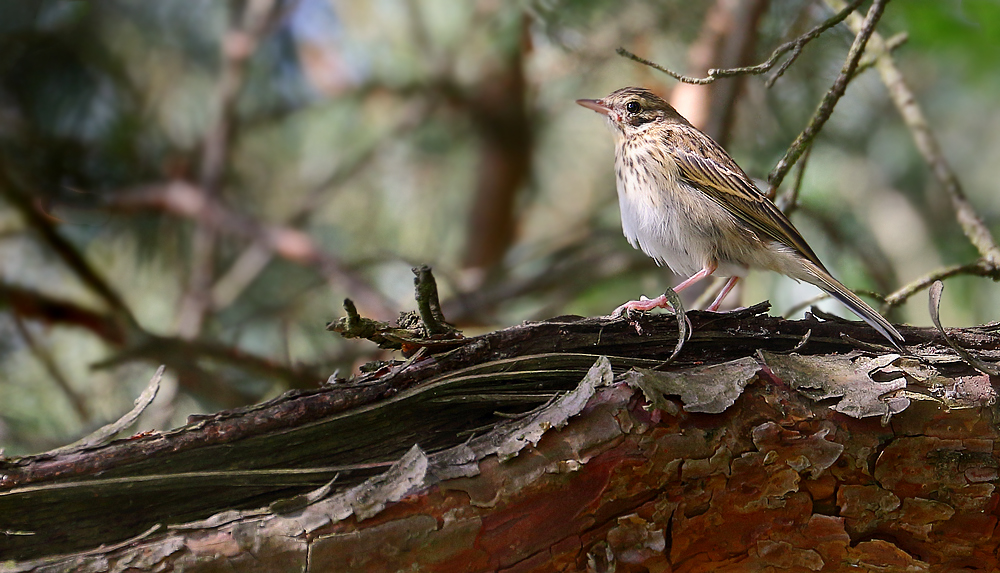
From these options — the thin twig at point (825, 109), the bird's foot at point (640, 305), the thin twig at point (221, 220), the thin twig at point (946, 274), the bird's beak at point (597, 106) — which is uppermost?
the thin twig at point (221, 220)

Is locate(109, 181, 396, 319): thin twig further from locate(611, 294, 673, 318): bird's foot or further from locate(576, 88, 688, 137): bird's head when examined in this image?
locate(611, 294, 673, 318): bird's foot

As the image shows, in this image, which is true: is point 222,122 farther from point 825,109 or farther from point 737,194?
point 825,109

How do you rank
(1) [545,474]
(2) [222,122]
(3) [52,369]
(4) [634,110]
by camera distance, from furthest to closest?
(2) [222,122]
(3) [52,369]
(4) [634,110]
(1) [545,474]

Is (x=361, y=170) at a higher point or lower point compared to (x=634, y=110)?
higher

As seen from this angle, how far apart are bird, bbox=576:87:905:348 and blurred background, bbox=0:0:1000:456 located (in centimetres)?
72

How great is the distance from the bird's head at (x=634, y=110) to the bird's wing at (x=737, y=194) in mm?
323

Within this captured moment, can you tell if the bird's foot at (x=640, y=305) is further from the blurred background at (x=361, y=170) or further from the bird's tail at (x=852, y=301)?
the blurred background at (x=361, y=170)

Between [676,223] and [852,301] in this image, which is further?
[676,223]

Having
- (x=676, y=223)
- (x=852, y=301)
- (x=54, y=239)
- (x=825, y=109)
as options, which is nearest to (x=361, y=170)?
(x=54, y=239)

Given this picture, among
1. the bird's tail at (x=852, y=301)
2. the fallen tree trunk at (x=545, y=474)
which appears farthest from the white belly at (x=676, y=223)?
the fallen tree trunk at (x=545, y=474)

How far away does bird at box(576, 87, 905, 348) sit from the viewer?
304cm

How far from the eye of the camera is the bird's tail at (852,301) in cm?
212

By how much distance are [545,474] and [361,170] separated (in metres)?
4.90

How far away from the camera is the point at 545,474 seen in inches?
64.2
